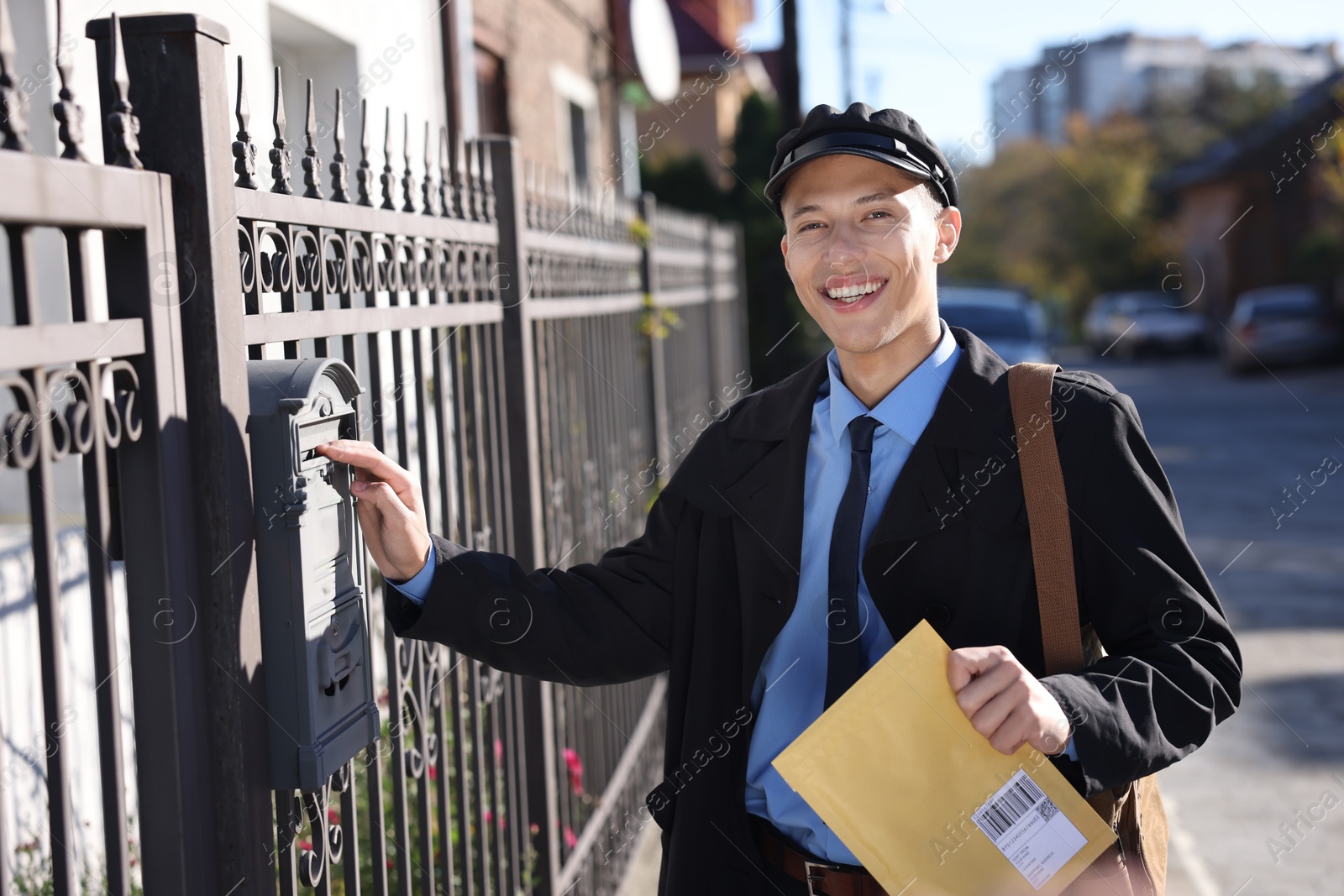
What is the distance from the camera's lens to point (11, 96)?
125 centimetres

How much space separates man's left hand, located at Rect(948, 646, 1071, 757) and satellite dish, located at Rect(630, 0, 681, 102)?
309 inches

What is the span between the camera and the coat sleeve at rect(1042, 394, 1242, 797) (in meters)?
1.88

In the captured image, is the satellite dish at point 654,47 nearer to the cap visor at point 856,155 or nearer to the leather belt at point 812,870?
the cap visor at point 856,155

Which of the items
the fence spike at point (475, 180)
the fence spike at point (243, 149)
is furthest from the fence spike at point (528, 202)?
the fence spike at point (243, 149)

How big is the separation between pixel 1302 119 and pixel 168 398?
3244 centimetres

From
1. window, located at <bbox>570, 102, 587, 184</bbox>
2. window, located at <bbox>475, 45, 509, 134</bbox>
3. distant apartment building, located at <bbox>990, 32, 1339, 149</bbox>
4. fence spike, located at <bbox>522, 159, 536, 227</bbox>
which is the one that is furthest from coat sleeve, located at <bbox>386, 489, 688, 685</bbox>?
distant apartment building, located at <bbox>990, 32, 1339, 149</bbox>

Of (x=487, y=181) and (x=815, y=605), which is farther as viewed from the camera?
(x=487, y=181)

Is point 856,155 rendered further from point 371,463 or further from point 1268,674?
point 1268,674

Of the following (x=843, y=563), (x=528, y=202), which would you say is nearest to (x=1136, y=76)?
(x=528, y=202)

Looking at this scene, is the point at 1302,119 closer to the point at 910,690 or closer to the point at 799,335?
the point at 799,335

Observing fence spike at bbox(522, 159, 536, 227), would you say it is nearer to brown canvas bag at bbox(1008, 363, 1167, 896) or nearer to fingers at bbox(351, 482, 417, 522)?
fingers at bbox(351, 482, 417, 522)

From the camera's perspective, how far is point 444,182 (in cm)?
280

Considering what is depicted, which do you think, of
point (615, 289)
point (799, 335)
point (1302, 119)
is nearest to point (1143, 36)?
point (1302, 119)

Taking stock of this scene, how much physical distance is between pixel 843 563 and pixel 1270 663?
17.6 feet
